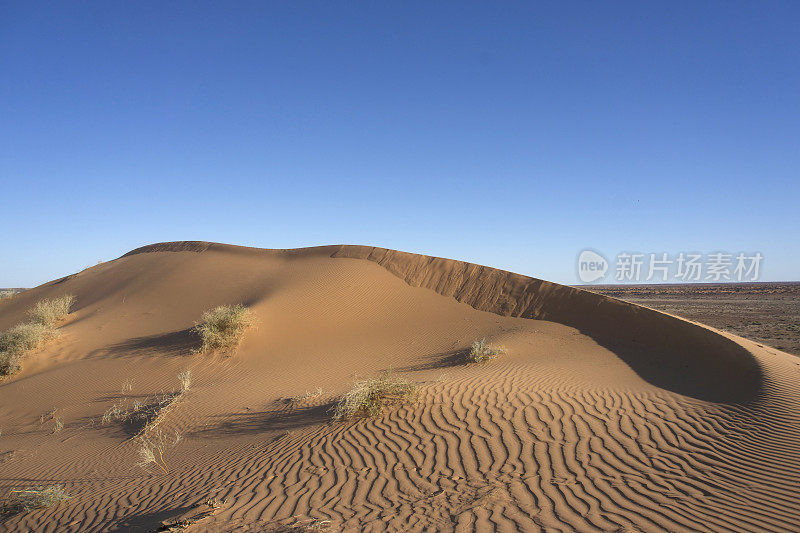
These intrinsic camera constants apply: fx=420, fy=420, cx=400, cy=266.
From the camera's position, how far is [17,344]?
13359 mm

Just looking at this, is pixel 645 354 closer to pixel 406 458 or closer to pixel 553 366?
pixel 553 366

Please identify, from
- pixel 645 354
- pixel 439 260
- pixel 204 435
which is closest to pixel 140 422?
pixel 204 435

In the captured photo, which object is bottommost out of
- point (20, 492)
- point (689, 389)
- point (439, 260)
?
point (20, 492)

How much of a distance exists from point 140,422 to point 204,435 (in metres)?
2.03

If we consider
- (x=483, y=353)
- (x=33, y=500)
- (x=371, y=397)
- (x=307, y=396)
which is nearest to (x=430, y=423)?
(x=371, y=397)

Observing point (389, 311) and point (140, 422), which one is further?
point (389, 311)

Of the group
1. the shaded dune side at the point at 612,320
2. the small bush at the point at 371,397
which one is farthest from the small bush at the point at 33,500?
the shaded dune side at the point at 612,320

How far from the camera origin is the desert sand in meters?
4.41

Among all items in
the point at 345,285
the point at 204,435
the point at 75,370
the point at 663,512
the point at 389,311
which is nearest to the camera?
the point at 663,512

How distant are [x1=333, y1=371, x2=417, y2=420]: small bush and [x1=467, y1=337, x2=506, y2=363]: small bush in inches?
142

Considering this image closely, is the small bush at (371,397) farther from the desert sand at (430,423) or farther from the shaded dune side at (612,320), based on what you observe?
the shaded dune side at (612,320)

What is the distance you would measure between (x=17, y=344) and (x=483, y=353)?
1454 centimetres

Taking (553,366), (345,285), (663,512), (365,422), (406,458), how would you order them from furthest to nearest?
(345,285), (553,366), (365,422), (406,458), (663,512)

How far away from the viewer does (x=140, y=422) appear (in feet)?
28.9
